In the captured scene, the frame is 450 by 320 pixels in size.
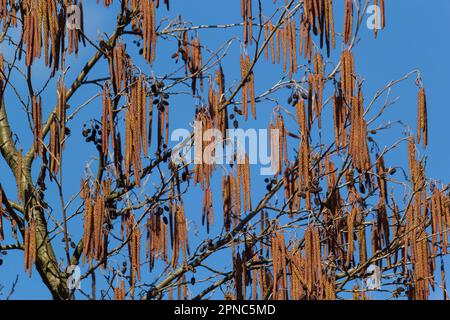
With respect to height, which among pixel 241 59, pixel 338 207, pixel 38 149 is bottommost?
pixel 338 207

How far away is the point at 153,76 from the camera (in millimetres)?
7625

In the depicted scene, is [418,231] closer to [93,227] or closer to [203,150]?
[203,150]

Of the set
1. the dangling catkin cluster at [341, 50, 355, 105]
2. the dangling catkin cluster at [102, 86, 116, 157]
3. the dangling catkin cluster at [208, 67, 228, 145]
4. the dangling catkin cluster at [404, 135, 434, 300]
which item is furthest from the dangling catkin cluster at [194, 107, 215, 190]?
the dangling catkin cluster at [404, 135, 434, 300]

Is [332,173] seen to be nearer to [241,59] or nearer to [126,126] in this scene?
[241,59]

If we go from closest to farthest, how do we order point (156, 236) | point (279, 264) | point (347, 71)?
point (279, 264)
point (347, 71)
point (156, 236)

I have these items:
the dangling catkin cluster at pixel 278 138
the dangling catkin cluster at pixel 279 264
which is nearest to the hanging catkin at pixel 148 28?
the dangling catkin cluster at pixel 278 138

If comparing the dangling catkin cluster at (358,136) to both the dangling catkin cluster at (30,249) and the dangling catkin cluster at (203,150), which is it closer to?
the dangling catkin cluster at (203,150)

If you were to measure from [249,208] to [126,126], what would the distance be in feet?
3.64

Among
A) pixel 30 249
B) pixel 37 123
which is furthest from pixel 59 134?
pixel 30 249

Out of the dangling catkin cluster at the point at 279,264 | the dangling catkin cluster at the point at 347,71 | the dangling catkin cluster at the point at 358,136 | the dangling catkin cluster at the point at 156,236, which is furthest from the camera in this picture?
the dangling catkin cluster at the point at 156,236

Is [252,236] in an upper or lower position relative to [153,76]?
lower

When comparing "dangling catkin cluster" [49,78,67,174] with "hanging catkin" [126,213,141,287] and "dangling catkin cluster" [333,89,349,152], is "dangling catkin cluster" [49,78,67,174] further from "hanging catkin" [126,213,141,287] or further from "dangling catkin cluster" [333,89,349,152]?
"dangling catkin cluster" [333,89,349,152]

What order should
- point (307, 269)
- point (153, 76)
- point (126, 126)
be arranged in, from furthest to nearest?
point (153, 76)
point (126, 126)
point (307, 269)

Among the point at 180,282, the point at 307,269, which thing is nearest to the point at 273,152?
the point at 307,269
